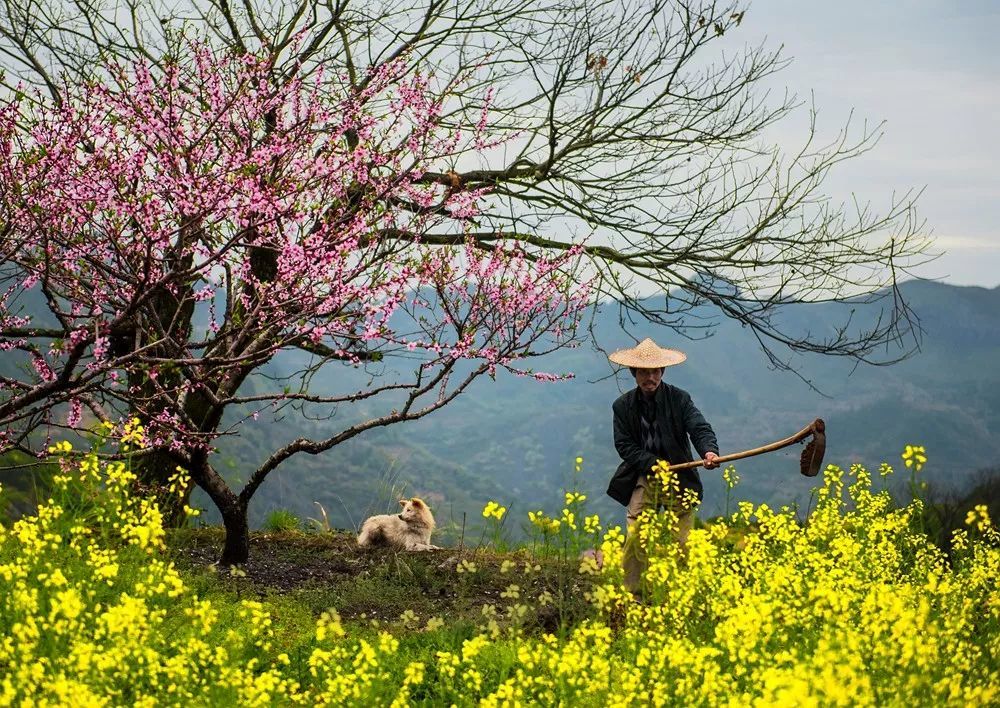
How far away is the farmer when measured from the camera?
8.32 metres

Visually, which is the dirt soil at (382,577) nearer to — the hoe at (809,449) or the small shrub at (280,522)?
the small shrub at (280,522)

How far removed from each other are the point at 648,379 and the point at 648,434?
0.53m

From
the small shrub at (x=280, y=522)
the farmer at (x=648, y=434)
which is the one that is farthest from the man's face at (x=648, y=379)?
the small shrub at (x=280, y=522)

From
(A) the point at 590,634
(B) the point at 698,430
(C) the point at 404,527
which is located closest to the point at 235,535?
(C) the point at 404,527

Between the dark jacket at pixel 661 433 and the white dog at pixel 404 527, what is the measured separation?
8.78 ft

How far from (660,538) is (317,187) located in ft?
13.5

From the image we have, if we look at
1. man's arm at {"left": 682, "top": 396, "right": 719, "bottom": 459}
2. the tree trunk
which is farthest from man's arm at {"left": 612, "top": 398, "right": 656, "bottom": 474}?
the tree trunk

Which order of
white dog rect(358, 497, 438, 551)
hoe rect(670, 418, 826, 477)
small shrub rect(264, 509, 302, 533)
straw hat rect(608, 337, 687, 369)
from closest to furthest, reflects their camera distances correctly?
1. hoe rect(670, 418, 826, 477)
2. straw hat rect(608, 337, 687, 369)
3. white dog rect(358, 497, 438, 551)
4. small shrub rect(264, 509, 302, 533)

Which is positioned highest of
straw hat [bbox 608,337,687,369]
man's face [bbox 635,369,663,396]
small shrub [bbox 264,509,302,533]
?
straw hat [bbox 608,337,687,369]

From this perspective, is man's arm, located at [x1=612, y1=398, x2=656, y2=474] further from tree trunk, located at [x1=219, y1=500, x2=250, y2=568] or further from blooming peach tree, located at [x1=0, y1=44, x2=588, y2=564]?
tree trunk, located at [x1=219, y1=500, x2=250, y2=568]

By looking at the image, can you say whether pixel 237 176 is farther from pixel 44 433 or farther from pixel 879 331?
pixel 879 331

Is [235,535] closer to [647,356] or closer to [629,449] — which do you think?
[629,449]

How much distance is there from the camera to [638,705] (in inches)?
187

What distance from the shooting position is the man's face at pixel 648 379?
8430 millimetres
